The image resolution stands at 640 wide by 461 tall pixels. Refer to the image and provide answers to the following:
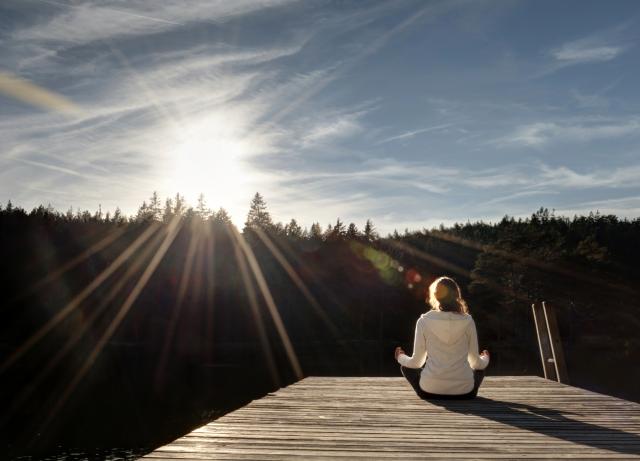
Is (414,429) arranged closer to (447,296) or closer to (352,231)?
(447,296)

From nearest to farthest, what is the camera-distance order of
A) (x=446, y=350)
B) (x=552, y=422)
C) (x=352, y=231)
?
(x=552, y=422) → (x=446, y=350) → (x=352, y=231)

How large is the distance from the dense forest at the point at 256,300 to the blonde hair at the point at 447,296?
33221mm

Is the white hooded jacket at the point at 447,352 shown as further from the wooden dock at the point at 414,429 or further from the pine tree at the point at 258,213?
the pine tree at the point at 258,213

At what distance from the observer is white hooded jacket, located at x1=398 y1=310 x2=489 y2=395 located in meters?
7.02

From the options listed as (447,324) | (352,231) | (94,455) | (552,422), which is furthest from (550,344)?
(352,231)

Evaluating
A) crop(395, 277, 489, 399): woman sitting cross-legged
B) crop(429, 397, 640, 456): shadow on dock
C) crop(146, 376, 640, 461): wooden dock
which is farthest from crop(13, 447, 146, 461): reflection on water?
crop(429, 397, 640, 456): shadow on dock

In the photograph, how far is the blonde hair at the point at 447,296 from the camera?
274 inches

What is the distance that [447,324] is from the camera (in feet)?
23.0

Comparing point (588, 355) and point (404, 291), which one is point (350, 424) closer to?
point (588, 355)

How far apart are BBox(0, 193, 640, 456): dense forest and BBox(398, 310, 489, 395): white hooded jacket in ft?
107

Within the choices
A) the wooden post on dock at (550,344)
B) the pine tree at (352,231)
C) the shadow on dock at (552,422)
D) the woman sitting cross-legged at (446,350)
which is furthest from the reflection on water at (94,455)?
the pine tree at (352,231)

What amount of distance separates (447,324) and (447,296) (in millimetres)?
308

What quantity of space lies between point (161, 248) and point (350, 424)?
63923mm

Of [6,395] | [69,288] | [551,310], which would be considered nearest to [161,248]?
[69,288]
